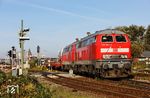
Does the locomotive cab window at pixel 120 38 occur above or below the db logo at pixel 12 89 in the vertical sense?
above

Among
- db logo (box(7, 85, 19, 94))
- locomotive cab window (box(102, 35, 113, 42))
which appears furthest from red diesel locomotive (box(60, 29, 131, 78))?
db logo (box(7, 85, 19, 94))

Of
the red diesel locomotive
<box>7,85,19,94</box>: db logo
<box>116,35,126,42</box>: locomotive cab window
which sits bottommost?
<box>7,85,19,94</box>: db logo

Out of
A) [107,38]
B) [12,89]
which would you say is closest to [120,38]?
[107,38]

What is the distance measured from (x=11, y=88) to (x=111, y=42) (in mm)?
16086

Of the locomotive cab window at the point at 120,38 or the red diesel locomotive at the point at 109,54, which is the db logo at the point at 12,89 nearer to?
the red diesel locomotive at the point at 109,54

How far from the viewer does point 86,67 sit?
33.4 meters

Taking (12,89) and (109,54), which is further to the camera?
(109,54)

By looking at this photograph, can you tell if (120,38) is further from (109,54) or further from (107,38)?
(109,54)

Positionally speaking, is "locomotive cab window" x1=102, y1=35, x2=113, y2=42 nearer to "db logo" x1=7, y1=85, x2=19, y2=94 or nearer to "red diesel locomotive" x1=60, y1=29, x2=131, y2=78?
"red diesel locomotive" x1=60, y1=29, x2=131, y2=78

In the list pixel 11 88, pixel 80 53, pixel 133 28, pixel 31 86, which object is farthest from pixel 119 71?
pixel 133 28

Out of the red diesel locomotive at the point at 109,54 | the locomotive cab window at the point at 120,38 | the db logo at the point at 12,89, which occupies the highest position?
the locomotive cab window at the point at 120,38

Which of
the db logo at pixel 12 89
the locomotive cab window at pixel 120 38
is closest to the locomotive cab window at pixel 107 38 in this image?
the locomotive cab window at pixel 120 38

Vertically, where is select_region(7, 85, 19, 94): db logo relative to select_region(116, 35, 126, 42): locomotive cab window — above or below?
below

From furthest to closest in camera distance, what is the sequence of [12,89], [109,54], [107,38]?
[107,38] → [109,54] → [12,89]
